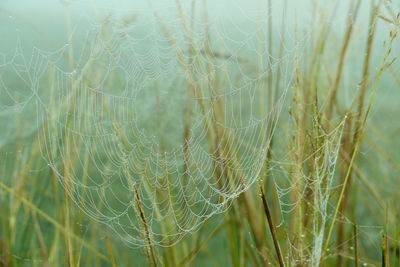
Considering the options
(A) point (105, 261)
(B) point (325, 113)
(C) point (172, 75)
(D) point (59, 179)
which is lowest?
(A) point (105, 261)

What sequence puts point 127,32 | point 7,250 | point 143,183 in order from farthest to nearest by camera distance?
point 127,32 < point 7,250 < point 143,183

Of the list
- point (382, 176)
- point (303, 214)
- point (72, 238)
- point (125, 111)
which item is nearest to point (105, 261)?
point (72, 238)

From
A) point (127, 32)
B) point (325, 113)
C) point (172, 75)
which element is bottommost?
point (325, 113)

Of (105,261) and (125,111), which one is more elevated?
(125,111)

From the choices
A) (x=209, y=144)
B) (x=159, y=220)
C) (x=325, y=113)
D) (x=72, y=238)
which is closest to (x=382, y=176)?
(x=325, y=113)

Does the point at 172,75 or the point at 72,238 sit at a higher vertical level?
the point at 172,75

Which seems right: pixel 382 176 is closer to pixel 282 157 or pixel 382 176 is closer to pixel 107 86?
pixel 282 157

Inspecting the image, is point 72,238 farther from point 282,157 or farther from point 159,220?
point 282,157

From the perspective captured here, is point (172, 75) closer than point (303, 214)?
No

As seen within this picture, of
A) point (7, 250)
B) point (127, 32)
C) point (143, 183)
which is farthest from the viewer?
point (127, 32)
